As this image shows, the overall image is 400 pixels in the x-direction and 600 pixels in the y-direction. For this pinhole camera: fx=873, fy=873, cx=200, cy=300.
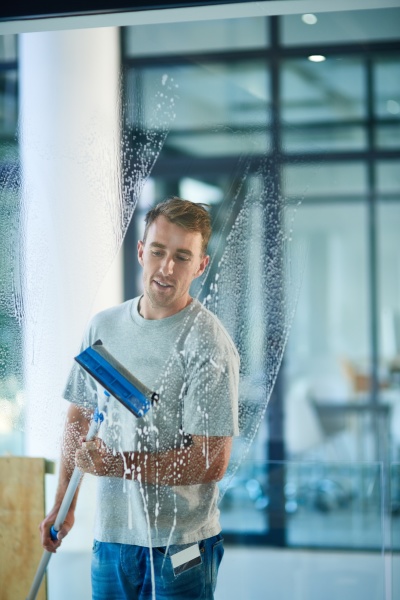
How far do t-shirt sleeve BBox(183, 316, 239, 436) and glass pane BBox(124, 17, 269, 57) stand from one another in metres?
0.71

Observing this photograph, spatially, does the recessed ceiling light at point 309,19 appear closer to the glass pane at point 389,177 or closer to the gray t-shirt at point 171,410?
the glass pane at point 389,177

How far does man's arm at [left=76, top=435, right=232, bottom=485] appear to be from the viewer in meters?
2.12

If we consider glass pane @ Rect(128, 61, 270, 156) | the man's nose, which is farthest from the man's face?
glass pane @ Rect(128, 61, 270, 156)

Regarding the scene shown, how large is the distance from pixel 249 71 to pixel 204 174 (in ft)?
0.92

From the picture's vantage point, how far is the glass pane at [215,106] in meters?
2.14

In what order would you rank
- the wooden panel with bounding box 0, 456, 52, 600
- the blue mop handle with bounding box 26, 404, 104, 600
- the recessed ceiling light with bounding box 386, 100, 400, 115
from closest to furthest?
the recessed ceiling light with bounding box 386, 100, 400, 115 → the blue mop handle with bounding box 26, 404, 104, 600 → the wooden panel with bounding box 0, 456, 52, 600

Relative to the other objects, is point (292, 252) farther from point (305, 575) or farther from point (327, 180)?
point (305, 575)

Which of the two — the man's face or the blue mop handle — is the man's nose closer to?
the man's face

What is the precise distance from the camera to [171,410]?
6.94 feet

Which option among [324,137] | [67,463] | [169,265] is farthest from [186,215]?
[67,463]

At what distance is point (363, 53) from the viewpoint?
2.10 meters

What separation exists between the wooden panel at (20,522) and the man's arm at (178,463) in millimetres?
253

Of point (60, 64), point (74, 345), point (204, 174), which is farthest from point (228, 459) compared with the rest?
point (60, 64)

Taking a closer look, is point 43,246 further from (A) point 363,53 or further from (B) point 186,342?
(A) point 363,53
